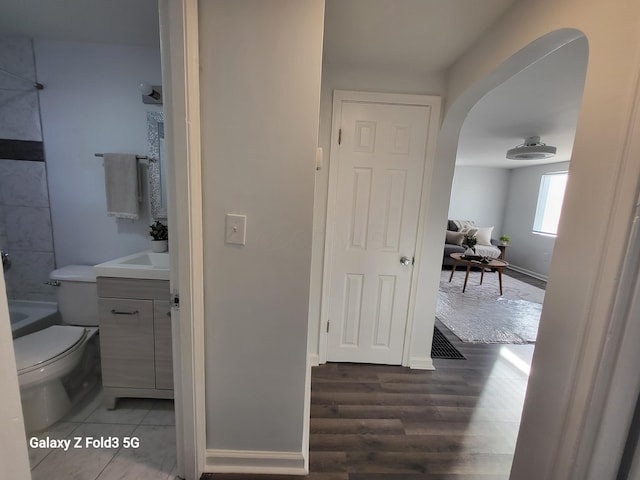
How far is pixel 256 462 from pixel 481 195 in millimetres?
6918

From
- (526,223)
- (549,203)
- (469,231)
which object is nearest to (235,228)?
(469,231)

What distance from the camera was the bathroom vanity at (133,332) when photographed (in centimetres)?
137

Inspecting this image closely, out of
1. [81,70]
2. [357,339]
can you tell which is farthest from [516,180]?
[81,70]

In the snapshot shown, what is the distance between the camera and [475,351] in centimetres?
236

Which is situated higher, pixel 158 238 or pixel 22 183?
pixel 22 183

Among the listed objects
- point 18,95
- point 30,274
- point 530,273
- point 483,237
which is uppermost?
point 18,95

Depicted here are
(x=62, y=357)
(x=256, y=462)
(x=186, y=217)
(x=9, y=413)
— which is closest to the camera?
(x=9, y=413)

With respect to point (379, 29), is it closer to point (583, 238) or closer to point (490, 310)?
point (583, 238)

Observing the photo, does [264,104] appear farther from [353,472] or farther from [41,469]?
[41,469]

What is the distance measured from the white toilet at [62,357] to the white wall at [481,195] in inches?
264

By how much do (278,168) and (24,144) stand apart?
2029mm

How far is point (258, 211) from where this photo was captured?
104 cm

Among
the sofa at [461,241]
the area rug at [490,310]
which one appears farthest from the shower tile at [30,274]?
the sofa at [461,241]

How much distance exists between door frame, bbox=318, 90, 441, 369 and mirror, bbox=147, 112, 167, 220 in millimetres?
1181
